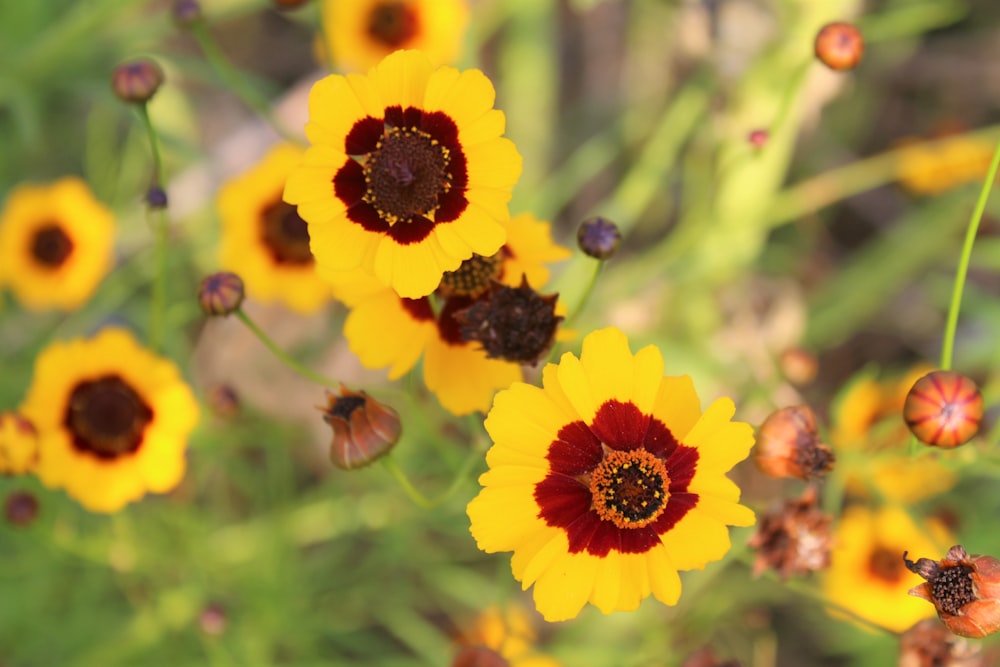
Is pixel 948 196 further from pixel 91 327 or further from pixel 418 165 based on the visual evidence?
pixel 91 327

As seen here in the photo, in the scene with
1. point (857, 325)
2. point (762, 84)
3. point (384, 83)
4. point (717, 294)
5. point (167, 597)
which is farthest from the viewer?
point (857, 325)

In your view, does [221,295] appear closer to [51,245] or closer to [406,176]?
[406,176]

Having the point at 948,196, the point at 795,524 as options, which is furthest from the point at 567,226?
the point at 795,524

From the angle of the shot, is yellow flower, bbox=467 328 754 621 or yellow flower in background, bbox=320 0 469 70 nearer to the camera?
yellow flower, bbox=467 328 754 621

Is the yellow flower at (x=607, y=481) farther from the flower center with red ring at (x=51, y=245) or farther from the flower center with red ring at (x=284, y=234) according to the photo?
the flower center with red ring at (x=51, y=245)

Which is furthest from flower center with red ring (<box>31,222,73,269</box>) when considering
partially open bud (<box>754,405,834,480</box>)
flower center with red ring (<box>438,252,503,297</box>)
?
partially open bud (<box>754,405,834,480</box>)

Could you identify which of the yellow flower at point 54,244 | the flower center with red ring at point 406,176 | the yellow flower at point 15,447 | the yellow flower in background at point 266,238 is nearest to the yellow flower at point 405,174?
the flower center with red ring at point 406,176

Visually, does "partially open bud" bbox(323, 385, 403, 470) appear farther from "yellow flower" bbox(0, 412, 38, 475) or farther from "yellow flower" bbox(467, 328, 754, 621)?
"yellow flower" bbox(0, 412, 38, 475)

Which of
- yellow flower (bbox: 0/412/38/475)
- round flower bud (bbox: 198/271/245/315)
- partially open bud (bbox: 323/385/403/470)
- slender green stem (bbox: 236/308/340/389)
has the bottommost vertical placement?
yellow flower (bbox: 0/412/38/475)
